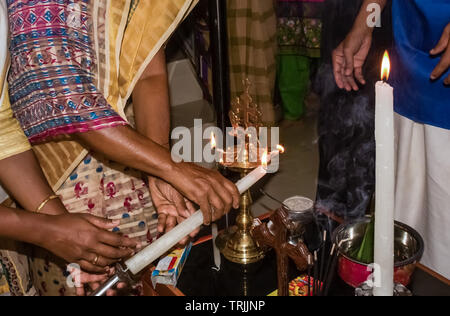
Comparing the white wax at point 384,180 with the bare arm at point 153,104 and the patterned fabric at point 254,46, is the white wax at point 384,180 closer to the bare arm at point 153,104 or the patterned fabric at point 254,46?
the bare arm at point 153,104

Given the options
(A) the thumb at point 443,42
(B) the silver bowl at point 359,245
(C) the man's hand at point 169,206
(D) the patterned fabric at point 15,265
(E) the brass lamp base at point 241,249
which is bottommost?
(D) the patterned fabric at point 15,265

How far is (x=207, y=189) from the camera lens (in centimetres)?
103

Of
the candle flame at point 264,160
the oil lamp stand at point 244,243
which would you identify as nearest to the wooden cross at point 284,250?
the candle flame at point 264,160

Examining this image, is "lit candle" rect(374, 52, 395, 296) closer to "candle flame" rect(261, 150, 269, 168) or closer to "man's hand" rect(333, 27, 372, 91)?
"candle flame" rect(261, 150, 269, 168)

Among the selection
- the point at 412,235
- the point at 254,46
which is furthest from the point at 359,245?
the point at 254,46

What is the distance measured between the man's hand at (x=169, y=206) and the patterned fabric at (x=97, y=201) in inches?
7.5

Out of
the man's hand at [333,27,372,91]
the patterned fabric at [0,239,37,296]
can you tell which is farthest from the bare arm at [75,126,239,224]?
the man's hand at [333,27,372,91]

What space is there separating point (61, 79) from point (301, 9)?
10.6 feet

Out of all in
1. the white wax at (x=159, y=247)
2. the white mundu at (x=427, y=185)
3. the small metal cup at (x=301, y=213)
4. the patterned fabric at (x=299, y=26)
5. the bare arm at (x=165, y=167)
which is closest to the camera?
the white wax at (x=159, y=247)

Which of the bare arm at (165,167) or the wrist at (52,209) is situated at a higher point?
the bare arm at (165,167)

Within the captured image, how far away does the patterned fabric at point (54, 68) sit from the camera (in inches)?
41.5

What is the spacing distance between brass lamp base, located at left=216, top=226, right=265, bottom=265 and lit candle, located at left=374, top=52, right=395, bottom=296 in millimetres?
495

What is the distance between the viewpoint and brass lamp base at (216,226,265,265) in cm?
117
